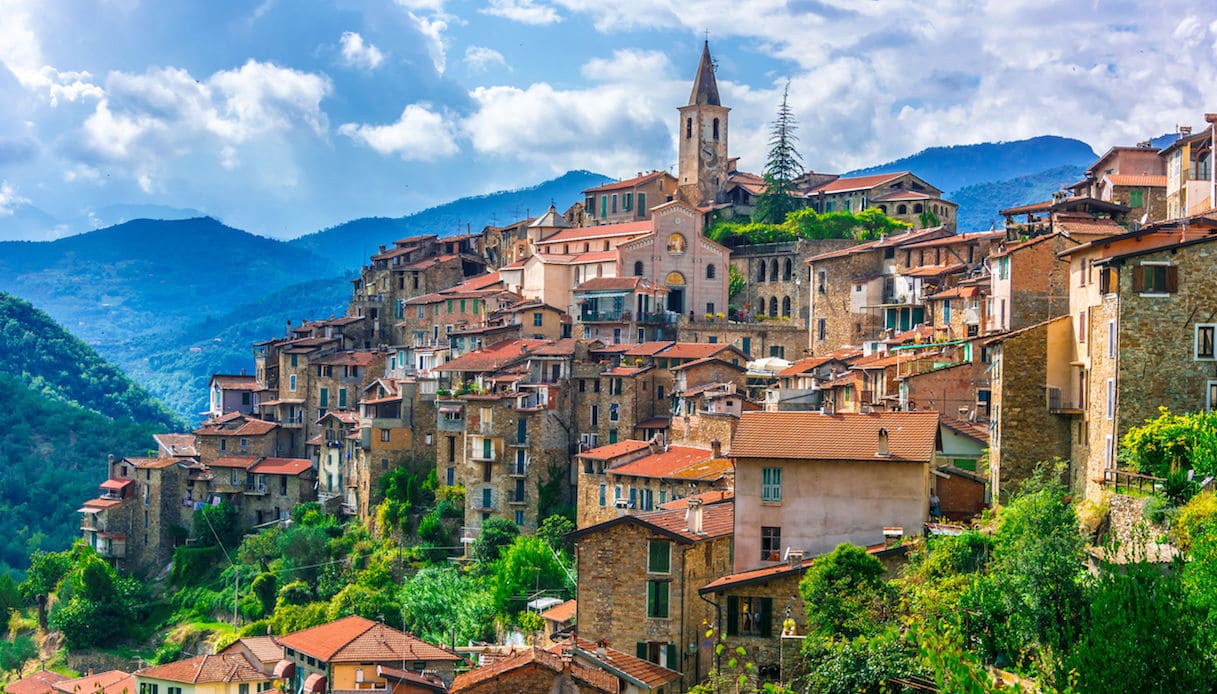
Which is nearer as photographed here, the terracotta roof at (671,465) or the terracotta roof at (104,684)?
the terracotta roof at (671,465)

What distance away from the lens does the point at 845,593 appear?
3058 centimetres

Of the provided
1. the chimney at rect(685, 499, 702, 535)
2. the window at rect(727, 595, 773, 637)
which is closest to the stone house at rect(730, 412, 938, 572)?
the window at rect(727, 595, 773, 637)

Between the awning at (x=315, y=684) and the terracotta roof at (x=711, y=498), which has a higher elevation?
the terracotta roof at (x=711, y=498)

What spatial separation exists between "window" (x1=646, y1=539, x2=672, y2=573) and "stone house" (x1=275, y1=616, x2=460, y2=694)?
10.8 metres

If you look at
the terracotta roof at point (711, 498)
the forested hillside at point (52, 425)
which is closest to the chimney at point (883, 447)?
the terracotta roof at point (711, 498)

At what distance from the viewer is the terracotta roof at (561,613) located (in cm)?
4488

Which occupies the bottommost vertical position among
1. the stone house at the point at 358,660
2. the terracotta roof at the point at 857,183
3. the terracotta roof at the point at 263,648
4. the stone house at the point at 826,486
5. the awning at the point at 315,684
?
the terracotta roof at the point at 263,648

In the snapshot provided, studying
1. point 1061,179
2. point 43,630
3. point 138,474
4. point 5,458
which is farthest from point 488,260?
point 1061,179

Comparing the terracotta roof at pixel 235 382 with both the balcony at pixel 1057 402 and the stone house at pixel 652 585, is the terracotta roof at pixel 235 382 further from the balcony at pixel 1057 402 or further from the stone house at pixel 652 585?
the balcony at pixel 1057 402

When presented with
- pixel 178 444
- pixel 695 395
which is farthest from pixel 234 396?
pixel 695 395

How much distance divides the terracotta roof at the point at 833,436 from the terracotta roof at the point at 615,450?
2001 cm

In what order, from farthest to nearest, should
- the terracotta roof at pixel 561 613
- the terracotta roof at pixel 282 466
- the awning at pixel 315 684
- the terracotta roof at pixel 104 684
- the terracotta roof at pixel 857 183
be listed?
the terracotta roof at pixel 857 183
the terracotta roof at pixel 282 466
the terracotta roof at pixel 104 684
the awning at pixel 315 684
the terracotta roof at pixel 561 613

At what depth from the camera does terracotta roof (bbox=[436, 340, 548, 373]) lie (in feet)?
225

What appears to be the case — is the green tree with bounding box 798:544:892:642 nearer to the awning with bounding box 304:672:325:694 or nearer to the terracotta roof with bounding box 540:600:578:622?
the terracotta roof with bounding box 540:600:578:622
